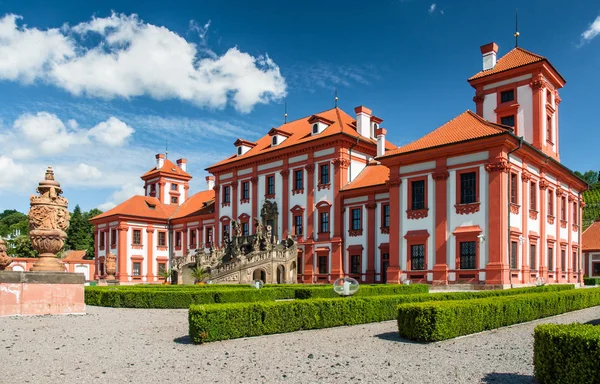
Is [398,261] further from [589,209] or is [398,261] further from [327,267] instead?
[589,209]

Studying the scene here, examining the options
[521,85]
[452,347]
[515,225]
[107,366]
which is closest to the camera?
[107,366]

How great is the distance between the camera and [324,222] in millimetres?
37406

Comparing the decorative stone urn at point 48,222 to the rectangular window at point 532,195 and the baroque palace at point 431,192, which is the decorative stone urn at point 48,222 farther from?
the rectangular window at point 532,195

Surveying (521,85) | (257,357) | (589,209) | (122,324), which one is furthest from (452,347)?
(589,209)

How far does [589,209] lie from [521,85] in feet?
211

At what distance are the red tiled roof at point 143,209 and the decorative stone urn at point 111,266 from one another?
4.26m

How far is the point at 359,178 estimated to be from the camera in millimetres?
36812

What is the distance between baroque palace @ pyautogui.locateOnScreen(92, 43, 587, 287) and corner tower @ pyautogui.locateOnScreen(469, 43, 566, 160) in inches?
2.4

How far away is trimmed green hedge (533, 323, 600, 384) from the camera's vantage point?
674cm

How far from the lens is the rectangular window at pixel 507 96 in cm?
3222

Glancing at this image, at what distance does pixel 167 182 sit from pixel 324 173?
28.8 m

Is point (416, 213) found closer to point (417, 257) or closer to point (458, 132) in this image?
point (417, 257)

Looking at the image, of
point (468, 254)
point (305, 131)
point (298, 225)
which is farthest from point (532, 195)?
point (305, 131)

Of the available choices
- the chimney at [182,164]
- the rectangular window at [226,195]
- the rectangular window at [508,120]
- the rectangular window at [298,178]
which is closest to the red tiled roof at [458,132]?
the rectangular window at [508,120]
